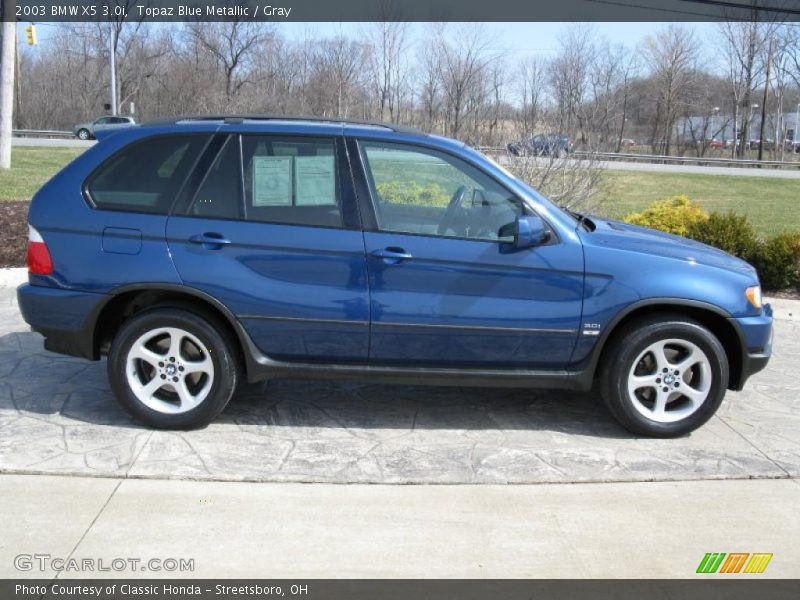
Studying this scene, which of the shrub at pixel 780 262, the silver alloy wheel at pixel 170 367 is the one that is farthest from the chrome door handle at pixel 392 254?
the shrub at pixel 780 262

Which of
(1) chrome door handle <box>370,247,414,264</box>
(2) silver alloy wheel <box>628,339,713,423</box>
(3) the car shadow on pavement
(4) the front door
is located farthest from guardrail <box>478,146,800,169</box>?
(1) chrome door handle <box>370,247,414,264</box>

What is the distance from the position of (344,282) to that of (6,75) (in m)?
14.1

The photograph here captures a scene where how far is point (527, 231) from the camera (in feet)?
15.0

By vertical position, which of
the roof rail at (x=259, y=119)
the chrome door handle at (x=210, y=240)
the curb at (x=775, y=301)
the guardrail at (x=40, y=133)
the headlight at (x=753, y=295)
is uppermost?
the guardrail at (x=40, y=133)

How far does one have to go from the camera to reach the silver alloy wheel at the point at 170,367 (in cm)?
476

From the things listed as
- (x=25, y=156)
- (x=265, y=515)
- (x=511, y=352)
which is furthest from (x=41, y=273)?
(x=25, y=156)

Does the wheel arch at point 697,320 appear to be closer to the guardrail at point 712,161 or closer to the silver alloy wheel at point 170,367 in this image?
the silver alloy wheel at point 170,367

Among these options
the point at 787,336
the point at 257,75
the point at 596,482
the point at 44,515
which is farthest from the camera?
the point at 257,75

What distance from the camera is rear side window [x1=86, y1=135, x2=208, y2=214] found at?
475 centimetres

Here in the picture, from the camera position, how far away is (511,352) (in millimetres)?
4762

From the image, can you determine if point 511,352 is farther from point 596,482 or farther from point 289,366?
point 289,366

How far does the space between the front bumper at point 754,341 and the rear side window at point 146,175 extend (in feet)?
11.3

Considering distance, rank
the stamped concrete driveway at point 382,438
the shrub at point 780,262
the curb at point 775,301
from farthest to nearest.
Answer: the shrub at point 780,262 < the curb at point 775,301 < the stamped concrete driveway at point 382,438

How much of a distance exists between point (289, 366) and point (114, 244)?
125 centimetres
